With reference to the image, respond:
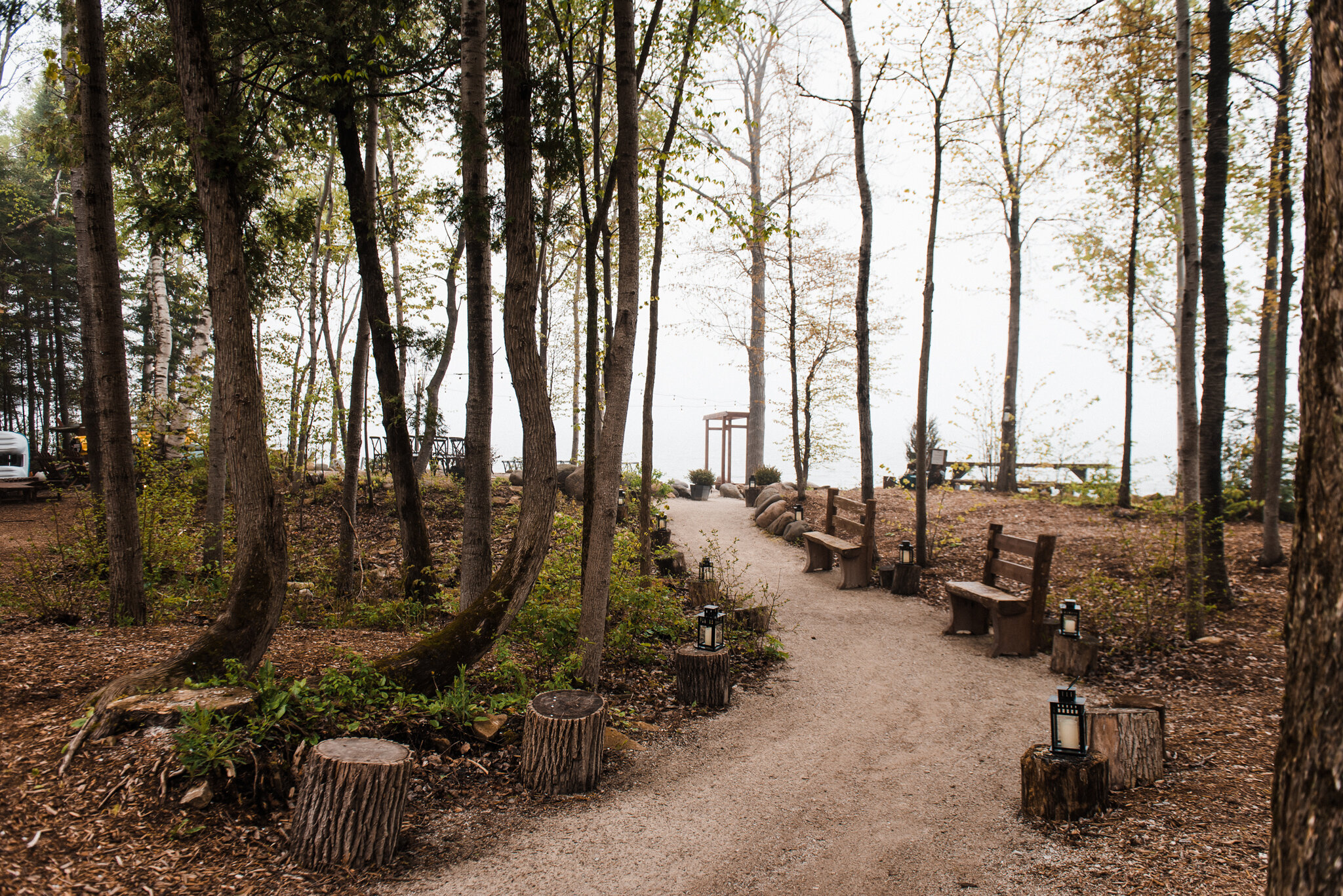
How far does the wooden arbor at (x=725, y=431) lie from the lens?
2227cm

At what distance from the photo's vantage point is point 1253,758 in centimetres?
386

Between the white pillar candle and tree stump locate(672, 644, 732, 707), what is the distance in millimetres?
2332

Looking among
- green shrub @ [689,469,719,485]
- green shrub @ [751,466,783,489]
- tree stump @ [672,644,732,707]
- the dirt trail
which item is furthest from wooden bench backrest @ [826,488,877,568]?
green shrub @ [689,469,719,485]

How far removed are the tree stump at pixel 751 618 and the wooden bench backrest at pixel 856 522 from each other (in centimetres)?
286

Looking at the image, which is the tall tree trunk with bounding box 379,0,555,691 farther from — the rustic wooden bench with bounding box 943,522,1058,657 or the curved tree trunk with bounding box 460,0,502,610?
the rustic wooden bench with bounding box 943,522,1058,657

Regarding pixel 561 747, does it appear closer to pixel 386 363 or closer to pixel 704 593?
pixel 704 593

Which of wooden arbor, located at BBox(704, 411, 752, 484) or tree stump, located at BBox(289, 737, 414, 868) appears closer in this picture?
tree stump, located at BBox(289, 737, 414, 868)

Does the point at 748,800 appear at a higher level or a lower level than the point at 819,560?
lower

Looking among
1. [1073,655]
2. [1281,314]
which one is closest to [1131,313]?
[1281,314]

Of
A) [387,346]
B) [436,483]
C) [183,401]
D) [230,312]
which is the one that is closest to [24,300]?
[183,401]

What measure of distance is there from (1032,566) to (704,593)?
11.4ft

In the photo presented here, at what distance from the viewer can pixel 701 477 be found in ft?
67.5

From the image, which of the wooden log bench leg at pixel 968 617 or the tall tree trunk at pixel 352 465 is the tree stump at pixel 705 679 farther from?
the tall tree trunk at pixel 352 465

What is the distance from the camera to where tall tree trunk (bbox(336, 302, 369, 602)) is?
8359 mm
